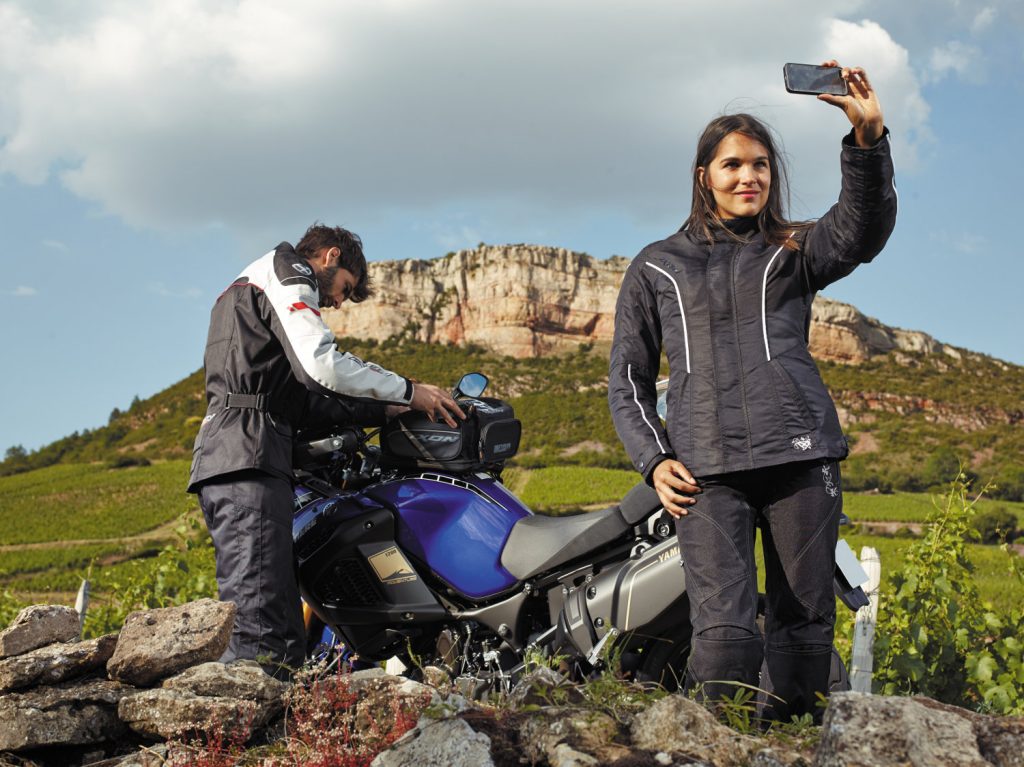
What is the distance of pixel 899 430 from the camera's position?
57594mm

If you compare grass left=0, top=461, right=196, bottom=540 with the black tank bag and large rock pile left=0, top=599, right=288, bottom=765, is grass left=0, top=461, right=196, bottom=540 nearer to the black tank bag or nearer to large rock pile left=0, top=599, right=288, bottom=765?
the black tank bag

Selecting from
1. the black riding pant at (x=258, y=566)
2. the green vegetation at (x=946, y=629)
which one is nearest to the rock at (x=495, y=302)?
the green vegetation at (x=946, y=629)

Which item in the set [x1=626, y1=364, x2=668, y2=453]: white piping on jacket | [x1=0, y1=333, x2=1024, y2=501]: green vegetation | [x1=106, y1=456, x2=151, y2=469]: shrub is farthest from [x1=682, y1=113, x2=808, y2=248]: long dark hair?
[x1=106, y1=456, x2=151, y2=469]: shrub

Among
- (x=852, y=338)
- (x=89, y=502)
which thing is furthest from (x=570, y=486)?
(x=852, y=338)

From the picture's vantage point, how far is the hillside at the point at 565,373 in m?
51.0

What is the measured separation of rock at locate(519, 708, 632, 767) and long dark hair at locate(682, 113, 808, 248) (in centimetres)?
147

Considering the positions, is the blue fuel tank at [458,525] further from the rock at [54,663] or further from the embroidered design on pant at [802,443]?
the embroidered design on pant at [802,443]

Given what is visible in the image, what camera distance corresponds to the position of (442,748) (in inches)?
71.8

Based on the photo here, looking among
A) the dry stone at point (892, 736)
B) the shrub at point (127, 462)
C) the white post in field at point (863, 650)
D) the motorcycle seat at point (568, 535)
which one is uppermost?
the shrub at point (127, 462)

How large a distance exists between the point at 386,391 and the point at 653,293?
1227 millimetres

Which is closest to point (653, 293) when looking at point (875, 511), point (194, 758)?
point (194, 758)

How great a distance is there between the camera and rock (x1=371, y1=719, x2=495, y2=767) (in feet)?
5.89

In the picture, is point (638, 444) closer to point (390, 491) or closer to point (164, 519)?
point (390, 491)

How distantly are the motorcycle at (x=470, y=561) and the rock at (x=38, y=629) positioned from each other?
92 cm
